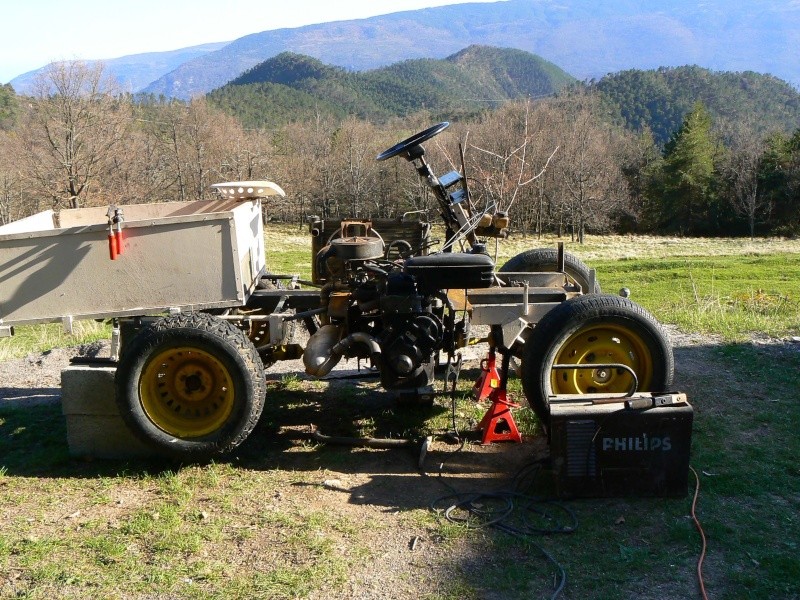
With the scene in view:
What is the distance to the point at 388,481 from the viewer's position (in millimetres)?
5090

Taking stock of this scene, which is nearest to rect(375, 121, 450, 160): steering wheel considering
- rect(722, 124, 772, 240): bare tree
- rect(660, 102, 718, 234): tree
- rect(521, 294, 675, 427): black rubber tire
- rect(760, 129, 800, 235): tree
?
rect(521, 294, 675, 427): black rubber tire

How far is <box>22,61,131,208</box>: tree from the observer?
118 ft

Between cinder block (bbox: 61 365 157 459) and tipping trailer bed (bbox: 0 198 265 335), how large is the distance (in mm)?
468

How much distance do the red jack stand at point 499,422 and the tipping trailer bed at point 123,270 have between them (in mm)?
1991

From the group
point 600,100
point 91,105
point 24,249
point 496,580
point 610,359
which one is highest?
point 600,100

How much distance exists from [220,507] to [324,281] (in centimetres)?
218

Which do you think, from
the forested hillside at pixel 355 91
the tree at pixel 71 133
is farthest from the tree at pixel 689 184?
the forested hillside at pixel 355 91

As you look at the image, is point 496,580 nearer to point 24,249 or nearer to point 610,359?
point 610,359

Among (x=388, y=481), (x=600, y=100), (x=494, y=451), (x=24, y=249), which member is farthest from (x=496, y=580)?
(x=600, y=100)

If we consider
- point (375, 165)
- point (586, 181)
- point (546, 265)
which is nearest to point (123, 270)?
point (546, 265)

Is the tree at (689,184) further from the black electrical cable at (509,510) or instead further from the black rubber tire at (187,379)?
the black rubber tire at (187,379)

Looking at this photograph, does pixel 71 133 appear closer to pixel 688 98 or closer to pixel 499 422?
pixel 499 422

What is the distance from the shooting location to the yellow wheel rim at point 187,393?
521 centimetres

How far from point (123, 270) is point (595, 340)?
3.31 meters
